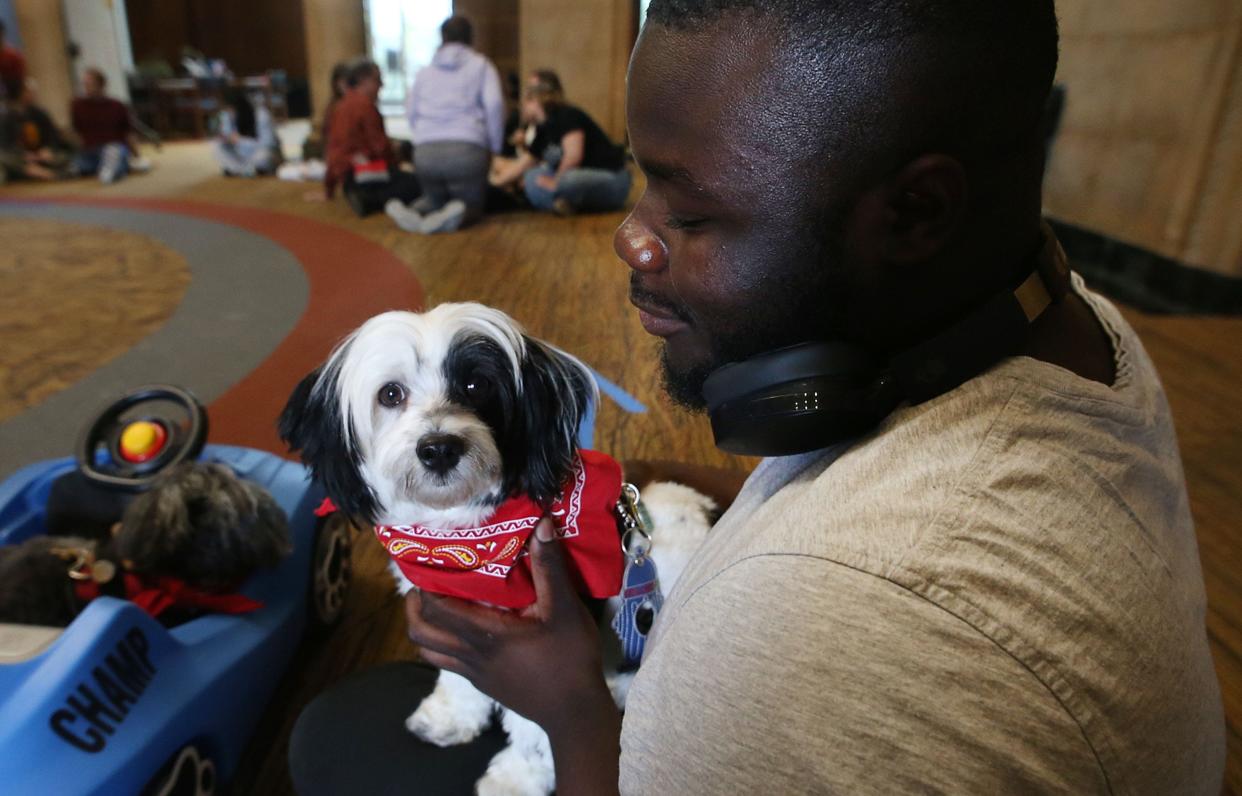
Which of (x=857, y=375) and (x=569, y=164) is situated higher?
(x=857, y=375)

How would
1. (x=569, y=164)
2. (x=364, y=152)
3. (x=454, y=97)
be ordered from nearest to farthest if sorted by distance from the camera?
(x=454, y=97) < (x=569, y=164) < (x=364, y=152)

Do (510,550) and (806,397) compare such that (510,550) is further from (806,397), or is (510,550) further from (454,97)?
(454,97)

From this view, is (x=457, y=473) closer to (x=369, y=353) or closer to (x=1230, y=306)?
(x=369, y=353)

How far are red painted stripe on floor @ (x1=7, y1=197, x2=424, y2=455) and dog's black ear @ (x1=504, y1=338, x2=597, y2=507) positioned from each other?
0.85 meters

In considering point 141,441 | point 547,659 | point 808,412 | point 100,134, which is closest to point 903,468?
point 808,412

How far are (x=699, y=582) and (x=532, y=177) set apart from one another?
19.6ft

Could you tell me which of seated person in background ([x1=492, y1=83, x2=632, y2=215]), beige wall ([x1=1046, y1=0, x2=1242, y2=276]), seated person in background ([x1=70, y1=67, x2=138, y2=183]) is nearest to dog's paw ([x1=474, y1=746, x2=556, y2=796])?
beige wall ([x1=1046, y1=0, x2=1242, y2=276])

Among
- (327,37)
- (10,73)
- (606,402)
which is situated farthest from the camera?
(327,37)

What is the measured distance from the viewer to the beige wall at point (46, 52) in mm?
10555

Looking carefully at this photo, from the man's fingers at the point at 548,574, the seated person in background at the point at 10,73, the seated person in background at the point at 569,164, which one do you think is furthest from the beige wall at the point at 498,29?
the man's fingers at the point at 548,574

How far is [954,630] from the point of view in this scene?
0.40 meters

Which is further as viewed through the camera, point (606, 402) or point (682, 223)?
point (606, 402)

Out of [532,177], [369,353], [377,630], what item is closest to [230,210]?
[532,177]

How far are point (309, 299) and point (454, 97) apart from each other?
8.19 feet
